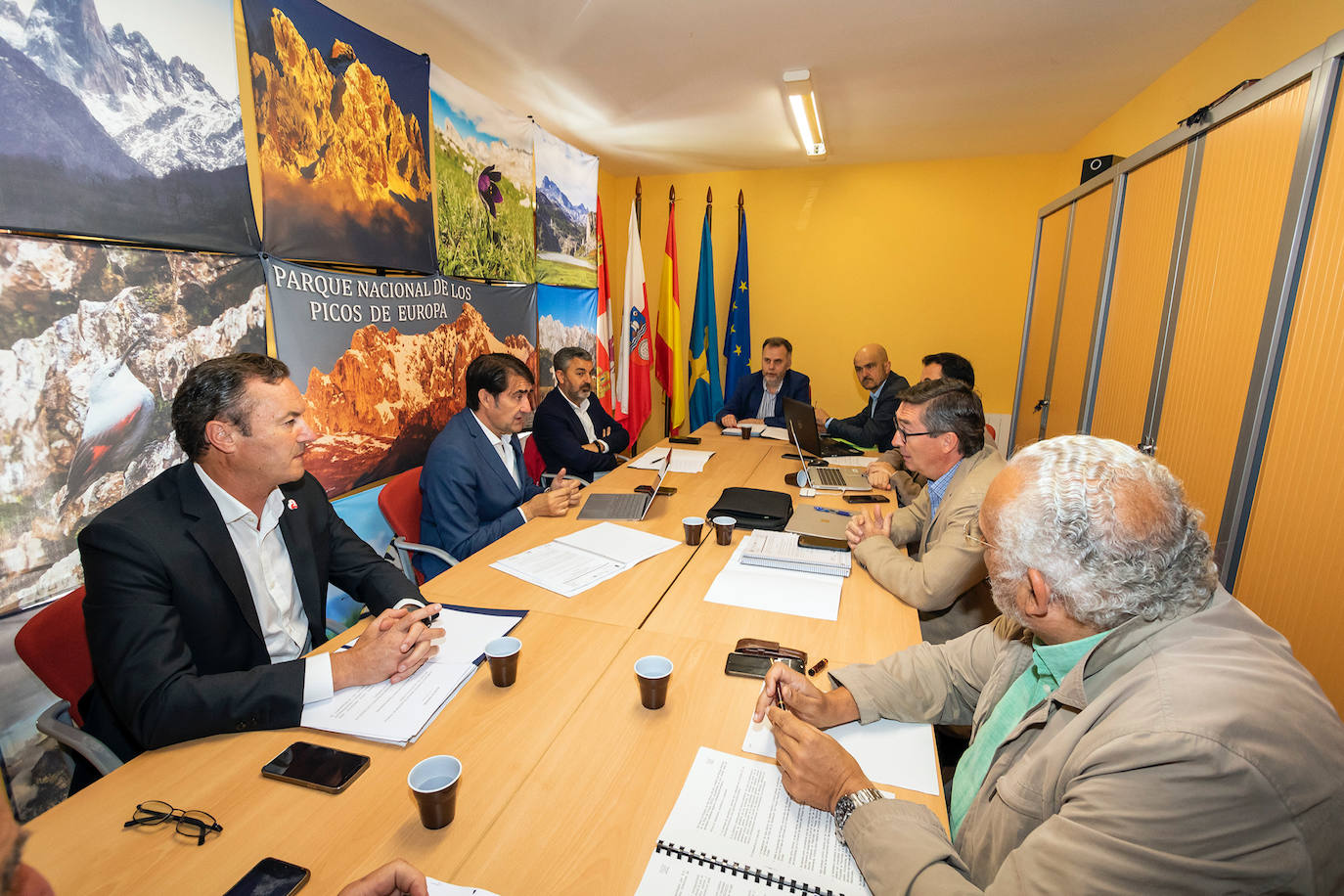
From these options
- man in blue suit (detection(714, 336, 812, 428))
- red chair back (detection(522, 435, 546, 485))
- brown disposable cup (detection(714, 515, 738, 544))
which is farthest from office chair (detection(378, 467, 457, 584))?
man in blue suit (detection(714, 336, 812, 428))

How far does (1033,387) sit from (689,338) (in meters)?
3.25

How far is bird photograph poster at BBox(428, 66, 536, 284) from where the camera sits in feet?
10.9

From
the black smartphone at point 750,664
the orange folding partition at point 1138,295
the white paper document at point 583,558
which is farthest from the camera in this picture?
the orange folding partition at point 1138,295

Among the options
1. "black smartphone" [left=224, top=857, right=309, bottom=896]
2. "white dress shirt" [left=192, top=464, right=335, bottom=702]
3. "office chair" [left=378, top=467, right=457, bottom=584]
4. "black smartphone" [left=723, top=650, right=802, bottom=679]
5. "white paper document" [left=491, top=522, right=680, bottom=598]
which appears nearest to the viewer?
"black smartphone" [left=224, top=857, right=309, bottom=896]

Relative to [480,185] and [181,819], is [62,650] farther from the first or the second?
[480,185]

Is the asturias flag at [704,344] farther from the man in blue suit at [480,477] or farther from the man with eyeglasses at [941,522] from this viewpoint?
the man with eyeglasses at [941,522]

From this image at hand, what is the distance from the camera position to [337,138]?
102 inches

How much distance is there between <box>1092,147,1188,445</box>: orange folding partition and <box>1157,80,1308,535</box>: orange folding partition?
0.21 metres

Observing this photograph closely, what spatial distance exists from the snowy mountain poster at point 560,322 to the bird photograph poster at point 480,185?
0.94 feet

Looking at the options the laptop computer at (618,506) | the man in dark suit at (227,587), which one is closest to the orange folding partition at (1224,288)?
the laptop computer at (618,506)

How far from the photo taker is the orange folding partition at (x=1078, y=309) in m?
3.54

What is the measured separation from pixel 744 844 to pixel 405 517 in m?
2.03

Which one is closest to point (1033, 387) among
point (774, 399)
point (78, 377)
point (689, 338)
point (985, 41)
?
point (774, 399)

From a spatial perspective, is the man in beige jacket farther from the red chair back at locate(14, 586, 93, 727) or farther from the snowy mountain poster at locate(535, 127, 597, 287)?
the snowy mountain poster at locate(535, 127, 597, 287)
